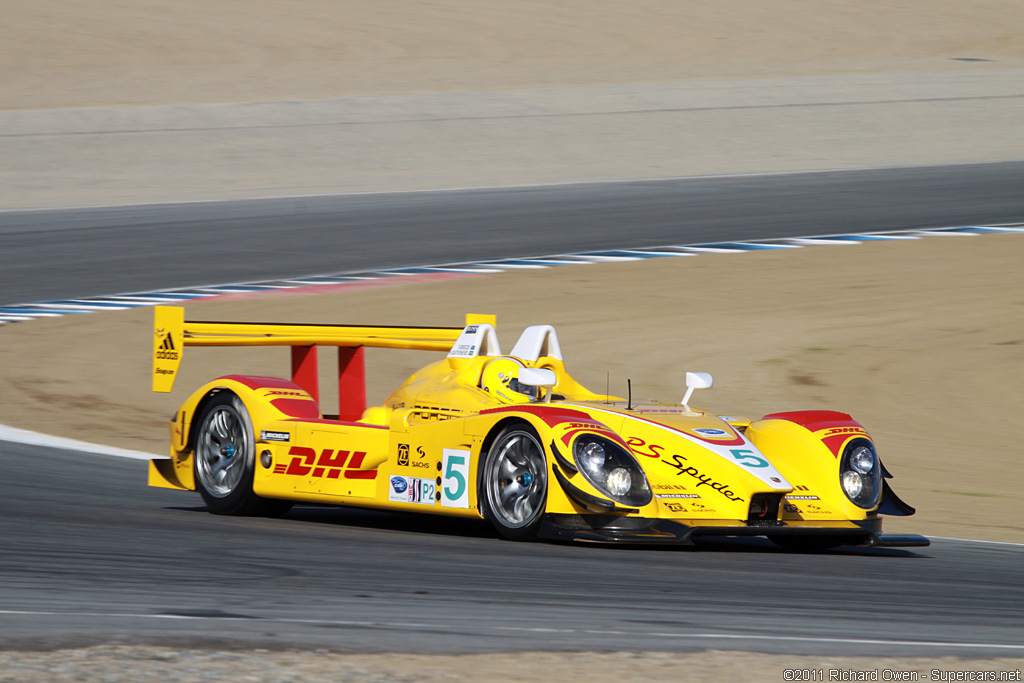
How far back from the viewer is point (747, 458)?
8.05m

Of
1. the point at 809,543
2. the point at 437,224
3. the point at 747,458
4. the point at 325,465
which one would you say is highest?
the point at 437,224

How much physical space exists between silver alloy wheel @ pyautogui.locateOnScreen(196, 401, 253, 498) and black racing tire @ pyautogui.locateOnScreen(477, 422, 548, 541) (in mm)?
1803

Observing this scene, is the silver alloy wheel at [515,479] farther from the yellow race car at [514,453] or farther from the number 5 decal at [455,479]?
the number 5 decal at [455,479]

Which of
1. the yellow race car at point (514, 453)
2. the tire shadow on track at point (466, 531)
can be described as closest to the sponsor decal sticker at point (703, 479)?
the yellow race car at point (514, 453)

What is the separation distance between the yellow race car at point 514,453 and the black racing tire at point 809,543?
2cm

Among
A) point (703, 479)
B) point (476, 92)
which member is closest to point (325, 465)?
point (703, 479)

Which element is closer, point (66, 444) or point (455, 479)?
point (455, 479)

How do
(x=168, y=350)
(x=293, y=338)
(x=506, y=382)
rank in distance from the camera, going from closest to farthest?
1. (x=506, y=382)
2. (x=168, y=350)
3. (x=293, y=338)

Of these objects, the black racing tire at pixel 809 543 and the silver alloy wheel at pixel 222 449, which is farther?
the silver alloy wheel at pixel 222 449

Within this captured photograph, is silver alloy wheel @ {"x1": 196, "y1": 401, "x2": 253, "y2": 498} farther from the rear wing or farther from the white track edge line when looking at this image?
the white track edge line

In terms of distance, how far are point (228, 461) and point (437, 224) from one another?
44.6 ft

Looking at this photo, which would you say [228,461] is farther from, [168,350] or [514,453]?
[514,453]

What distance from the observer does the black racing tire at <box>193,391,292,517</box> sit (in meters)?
9.23

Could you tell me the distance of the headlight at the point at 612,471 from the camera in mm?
7730
